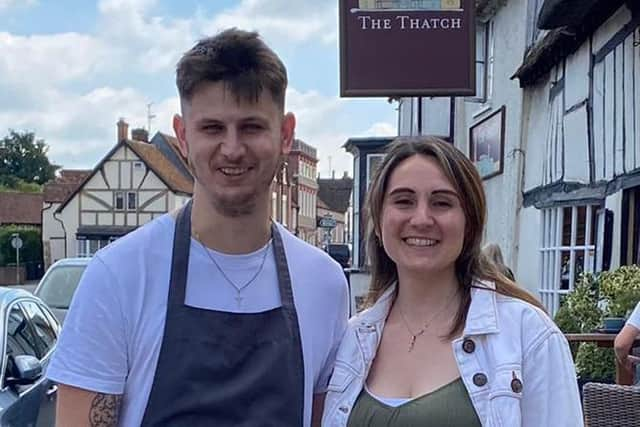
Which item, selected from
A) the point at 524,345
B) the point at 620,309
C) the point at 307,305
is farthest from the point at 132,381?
the point at 620,309

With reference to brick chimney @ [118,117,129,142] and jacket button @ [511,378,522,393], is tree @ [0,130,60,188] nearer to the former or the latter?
brick chimney @ [118,117,129,142]

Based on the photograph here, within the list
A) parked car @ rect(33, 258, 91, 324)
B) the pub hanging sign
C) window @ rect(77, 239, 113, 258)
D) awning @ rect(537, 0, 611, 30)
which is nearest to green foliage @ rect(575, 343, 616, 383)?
the pub hanging sign

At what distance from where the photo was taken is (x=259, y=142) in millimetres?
1927

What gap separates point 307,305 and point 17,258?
132 ft

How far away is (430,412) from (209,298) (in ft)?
1.99

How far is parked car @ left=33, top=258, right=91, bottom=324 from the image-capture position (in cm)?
980

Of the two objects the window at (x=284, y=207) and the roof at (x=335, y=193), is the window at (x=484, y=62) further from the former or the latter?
the roof at (x=335, y=193)

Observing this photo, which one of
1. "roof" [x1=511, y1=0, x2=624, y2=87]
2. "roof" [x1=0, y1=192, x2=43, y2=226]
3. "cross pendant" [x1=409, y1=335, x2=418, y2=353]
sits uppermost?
"roof" [x1=511, y1=0, x2=624, y2=87]

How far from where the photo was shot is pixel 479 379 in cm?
189

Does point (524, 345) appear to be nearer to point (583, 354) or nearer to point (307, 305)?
point (307, 305)

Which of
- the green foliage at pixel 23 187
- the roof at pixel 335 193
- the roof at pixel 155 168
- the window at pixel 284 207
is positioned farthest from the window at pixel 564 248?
the roof at pixel 335 193

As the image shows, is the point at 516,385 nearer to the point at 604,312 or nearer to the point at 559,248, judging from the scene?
the point at 604,312

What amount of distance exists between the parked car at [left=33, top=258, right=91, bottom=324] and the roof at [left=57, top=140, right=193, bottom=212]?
28.5 m

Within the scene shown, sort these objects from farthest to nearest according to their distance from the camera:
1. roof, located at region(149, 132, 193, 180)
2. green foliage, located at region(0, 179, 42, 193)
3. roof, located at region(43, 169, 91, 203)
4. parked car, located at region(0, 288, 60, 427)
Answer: green foliage, located at region(0, 179, 42, 193) < roof, located at region(43, 169, 91, 203) < roof, located at region(149, 132, 193, 180) < parked car, located at region(0, 288, 60, 427)
